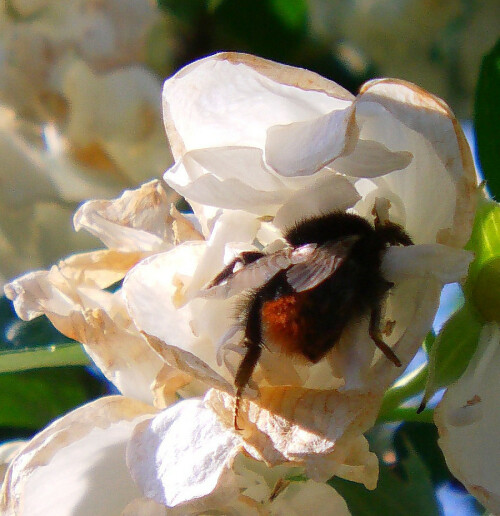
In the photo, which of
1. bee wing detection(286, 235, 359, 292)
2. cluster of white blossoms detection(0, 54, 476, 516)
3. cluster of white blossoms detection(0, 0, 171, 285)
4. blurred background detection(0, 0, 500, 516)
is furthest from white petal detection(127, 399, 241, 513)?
cluster of white blossoms detection(0, 0, 171, 285)

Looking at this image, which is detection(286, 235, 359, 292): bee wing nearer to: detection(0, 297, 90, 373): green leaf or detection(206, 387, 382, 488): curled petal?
detection(206, 387, 382, 488): curled petal

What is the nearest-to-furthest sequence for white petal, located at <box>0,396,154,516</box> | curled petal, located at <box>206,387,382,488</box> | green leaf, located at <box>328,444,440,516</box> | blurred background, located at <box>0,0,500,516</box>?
curled petal, located at <box>206,387,382,488</box> < white petal, located at <box>0,396,154,516</box> < green leaf, located at <box>328,444,440,516</box> < blurred background, located at <box>0,0,500,516</box>

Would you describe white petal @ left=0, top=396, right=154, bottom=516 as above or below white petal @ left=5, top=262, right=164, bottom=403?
below

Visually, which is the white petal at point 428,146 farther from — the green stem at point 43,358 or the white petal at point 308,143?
the green stem at point 43,358

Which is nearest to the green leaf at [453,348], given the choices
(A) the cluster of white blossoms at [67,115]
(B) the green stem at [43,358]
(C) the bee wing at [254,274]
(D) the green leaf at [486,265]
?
(D) the green leaf at [486,265]

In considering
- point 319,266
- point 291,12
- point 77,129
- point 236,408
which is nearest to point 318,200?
point 319,266

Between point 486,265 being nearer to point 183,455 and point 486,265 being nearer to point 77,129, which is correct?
point 183,455

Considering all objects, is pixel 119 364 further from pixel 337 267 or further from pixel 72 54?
pixel 72 54
